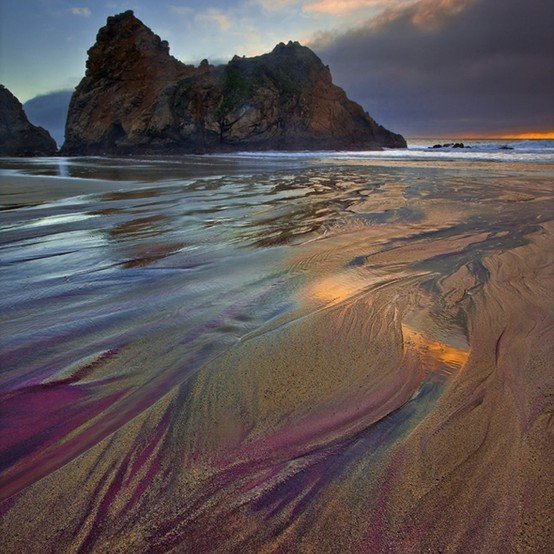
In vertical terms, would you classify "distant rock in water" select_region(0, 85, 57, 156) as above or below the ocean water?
above

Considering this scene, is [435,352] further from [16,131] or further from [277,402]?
[16,131]

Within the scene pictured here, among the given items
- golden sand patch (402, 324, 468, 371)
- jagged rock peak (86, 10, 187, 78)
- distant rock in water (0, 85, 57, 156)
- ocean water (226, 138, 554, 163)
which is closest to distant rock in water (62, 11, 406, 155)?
jagged rock peak (86, 10, 187, 78)

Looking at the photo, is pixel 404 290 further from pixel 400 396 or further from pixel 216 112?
pixel 216 112

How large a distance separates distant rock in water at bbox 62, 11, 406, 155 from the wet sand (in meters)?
44.2

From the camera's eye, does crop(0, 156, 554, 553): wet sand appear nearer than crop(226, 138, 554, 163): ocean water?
Yes

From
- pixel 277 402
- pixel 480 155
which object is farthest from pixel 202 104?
pixel 277 402

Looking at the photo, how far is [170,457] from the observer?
111cm

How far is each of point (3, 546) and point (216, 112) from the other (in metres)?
48.2

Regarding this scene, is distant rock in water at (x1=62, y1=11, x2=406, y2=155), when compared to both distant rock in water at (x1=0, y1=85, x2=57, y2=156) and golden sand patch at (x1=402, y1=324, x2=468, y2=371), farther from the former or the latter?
golden sand patch at (x1=402, y1=324, x2=468, y2=371)

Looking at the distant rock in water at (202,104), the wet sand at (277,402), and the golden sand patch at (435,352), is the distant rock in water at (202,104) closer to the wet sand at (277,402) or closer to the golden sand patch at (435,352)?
the wet sand at (277,402)

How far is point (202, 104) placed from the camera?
4453 centimetres

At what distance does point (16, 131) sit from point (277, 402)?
80.3 metres

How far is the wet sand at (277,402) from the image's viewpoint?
90 cm

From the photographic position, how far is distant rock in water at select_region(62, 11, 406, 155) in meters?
44.1
